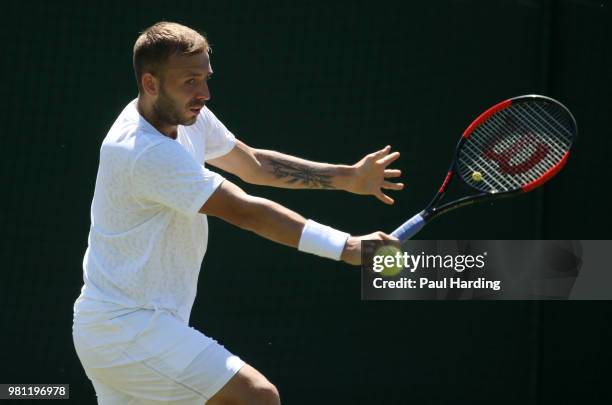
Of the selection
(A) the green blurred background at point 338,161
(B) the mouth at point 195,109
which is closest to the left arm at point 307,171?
(B) the mouth at point 195,109

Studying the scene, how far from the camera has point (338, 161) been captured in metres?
5.43

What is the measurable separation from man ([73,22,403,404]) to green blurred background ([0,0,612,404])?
168 centimetres

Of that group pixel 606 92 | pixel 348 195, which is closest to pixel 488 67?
pixel 606 92

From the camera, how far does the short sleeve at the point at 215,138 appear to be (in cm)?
411

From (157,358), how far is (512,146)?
5.76 ft

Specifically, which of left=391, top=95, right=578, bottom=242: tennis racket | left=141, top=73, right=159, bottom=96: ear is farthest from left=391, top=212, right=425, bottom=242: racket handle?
left=141, top=73, right=159, bottom=96: ear

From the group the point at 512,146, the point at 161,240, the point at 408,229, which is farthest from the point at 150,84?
the point at 512,146

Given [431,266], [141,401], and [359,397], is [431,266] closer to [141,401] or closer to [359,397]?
[359,397]

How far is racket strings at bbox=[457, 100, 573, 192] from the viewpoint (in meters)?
4.43

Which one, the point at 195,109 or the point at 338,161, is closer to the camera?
the point at 195,109

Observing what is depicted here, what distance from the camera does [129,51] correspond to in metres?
5.29

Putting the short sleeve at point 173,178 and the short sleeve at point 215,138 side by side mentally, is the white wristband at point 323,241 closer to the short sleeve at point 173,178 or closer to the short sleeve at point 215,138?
the short sleeve at point 173,178

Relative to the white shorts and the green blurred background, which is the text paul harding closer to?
the green blurred background

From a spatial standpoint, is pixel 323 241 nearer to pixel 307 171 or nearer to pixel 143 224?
pixel 143 224
